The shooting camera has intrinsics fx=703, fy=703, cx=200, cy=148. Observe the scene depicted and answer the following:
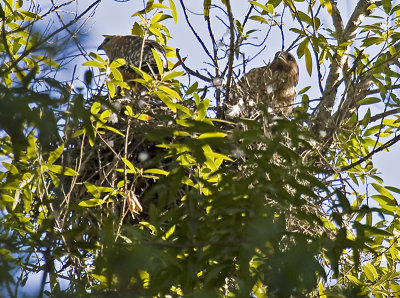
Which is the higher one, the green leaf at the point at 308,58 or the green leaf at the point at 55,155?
the green leaf at the point at 308,58

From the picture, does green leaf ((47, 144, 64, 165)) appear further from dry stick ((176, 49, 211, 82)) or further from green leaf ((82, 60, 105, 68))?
dry stick ((176, 49, 211, 82))

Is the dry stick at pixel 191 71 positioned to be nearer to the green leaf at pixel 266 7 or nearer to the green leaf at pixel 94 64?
the green leaf at pixel 266 7

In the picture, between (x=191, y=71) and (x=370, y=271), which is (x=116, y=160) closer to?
(x=191, y=71)

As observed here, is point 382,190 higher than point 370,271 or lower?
higher

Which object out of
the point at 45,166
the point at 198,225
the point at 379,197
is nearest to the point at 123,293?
the point at 198,225

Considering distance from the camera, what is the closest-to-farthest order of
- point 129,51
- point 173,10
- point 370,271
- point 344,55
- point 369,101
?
point 370,271, point 173,10, point 369,101, point 344,55, point 129,51

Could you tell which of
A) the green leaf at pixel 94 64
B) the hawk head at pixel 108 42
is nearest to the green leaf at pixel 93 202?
the green leaf at pixel 94 64

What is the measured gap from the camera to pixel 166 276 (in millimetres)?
1948

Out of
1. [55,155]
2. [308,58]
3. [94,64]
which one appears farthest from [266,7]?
[55,155]

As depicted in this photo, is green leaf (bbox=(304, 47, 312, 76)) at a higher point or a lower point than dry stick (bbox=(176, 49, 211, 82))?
lower

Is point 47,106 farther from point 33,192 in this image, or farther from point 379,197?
point 379,197

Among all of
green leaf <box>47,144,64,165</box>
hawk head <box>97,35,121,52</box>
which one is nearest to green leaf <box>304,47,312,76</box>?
green leaf <box>47,144,64,165</box>

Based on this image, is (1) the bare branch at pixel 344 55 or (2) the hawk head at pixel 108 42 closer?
(1) the bare branch at pixel 344 55

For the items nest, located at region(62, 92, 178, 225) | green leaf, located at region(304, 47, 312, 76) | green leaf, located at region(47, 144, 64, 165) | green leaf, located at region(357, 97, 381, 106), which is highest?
green leaf, located at region(304, 47, 312, 76)
